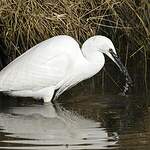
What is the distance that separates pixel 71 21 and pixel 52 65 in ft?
3.96

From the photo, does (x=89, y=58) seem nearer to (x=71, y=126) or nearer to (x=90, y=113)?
(x=90, y=113)

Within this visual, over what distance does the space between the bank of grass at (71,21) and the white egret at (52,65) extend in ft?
3.06

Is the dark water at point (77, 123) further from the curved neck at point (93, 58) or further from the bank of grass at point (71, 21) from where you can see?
the bank of grass at point (71, 21)

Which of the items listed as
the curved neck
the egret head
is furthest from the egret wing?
the egret head

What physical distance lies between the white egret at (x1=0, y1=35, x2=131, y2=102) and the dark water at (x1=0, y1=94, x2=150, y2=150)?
0.76 feet

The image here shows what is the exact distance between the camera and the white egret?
7.93 m

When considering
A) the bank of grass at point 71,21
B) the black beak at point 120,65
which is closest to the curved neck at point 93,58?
the black beak at point 120,65

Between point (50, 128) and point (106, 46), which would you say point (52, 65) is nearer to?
point (106, 46)

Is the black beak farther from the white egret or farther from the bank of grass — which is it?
the bank of grass

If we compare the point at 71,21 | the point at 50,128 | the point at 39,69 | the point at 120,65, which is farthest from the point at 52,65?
the point at 50,128

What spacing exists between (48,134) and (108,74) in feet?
10.9

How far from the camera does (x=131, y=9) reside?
9352 millimetres

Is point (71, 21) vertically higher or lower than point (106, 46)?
higher

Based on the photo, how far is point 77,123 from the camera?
22.5 feet
